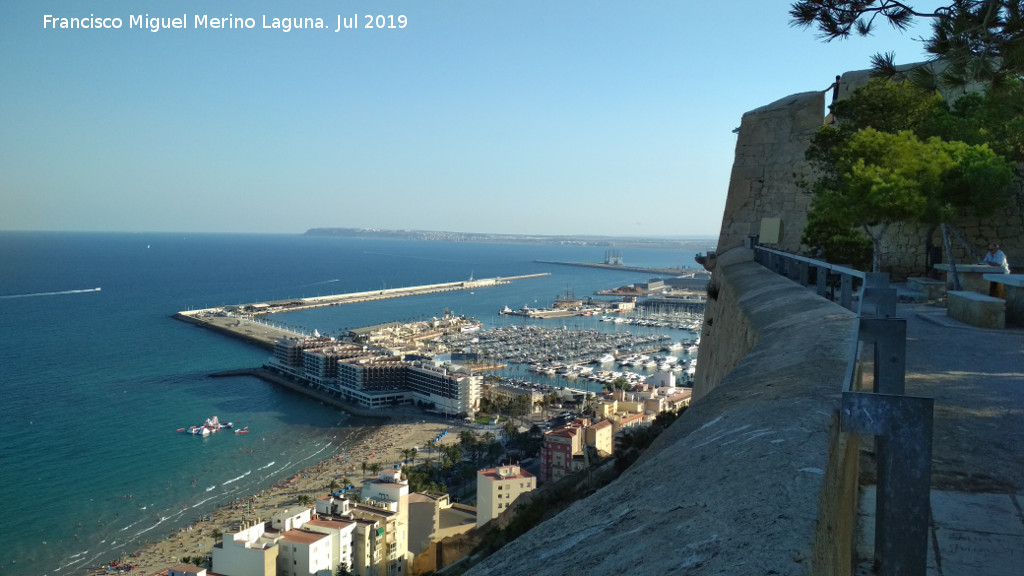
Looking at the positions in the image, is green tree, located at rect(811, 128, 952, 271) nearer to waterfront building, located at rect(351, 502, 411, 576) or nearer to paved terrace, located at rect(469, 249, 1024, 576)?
paved terrace, located at rect(469, 249, 1024, 576)

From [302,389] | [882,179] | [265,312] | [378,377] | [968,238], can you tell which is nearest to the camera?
[882,179]

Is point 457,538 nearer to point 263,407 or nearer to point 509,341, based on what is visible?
point 263,407

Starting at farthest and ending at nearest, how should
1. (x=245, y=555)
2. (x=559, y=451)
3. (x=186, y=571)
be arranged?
1. (x=559, y=451)
2. (x=245, y=555)
3. (x=186, y=571)

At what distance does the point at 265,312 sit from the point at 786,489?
59603 mm

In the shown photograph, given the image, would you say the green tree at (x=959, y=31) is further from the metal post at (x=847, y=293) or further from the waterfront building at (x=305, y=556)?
the waterfront building at (x=305, y=556)

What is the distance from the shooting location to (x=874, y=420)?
94 centimetres

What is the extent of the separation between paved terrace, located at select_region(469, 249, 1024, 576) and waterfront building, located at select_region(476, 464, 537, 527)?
13304mm

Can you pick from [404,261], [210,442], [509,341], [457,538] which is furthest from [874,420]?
[404,261]

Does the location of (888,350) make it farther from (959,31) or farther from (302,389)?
(302,389)

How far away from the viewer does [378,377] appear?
33.1 meters

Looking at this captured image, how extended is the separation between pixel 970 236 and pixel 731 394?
7.59m

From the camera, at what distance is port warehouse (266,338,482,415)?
100 ft

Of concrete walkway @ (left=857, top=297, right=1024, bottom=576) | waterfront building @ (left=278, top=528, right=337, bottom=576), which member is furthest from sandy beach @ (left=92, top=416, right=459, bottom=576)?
concrete walkway @ (left=857, top=297, right=1024, bottom=576)

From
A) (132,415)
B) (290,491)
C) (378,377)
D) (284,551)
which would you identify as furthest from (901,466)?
(378,377)
